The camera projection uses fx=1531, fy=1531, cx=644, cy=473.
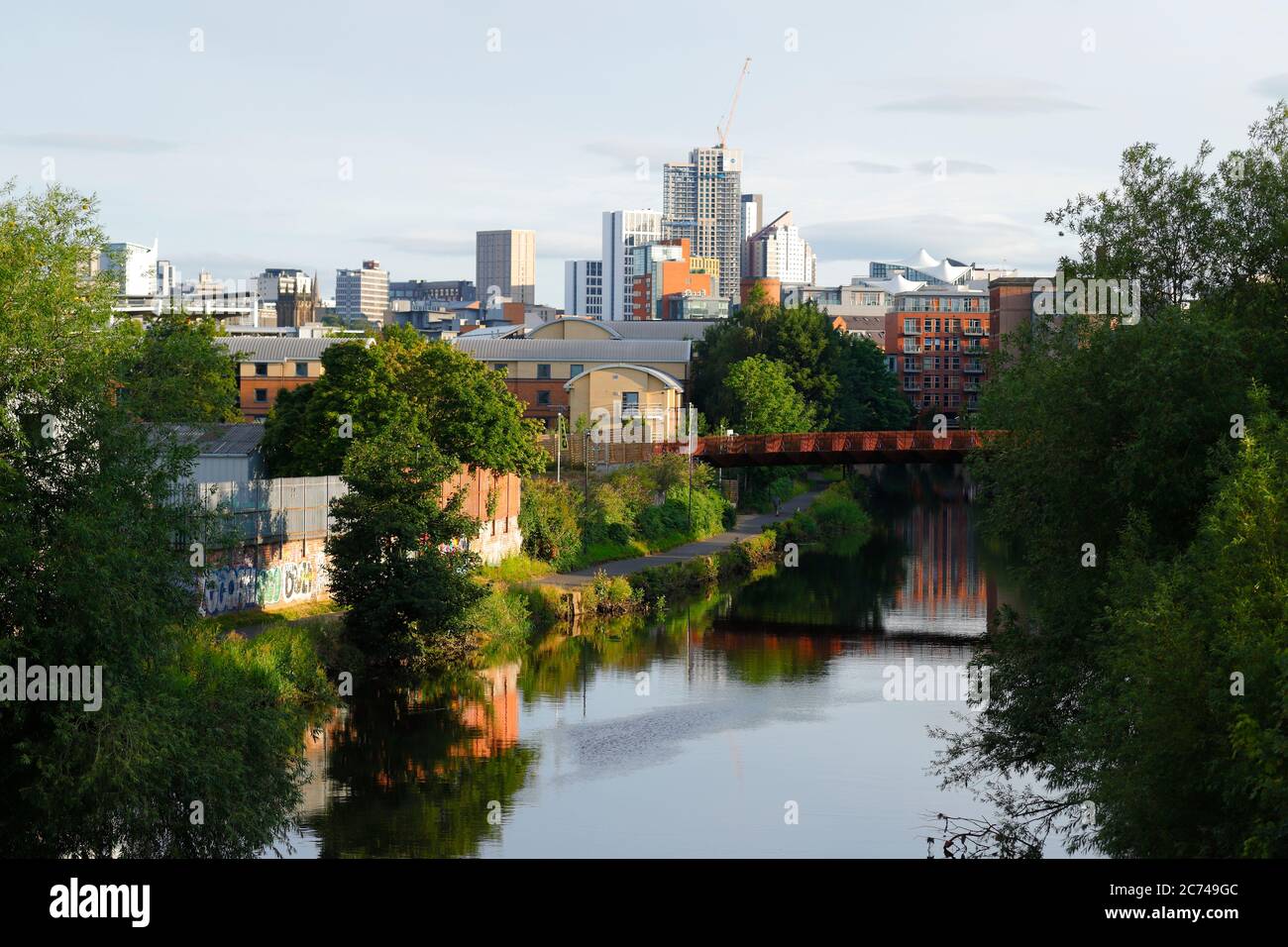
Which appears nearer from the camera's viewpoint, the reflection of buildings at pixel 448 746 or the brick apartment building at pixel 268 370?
the reflection of buildings at pixel 448 746

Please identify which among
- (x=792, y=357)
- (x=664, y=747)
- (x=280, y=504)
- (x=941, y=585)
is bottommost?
(x=664, y=747)

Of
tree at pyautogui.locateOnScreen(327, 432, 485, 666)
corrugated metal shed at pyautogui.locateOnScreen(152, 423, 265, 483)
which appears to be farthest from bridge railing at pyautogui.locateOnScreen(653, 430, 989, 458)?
tree at pyautogui.locateOnScreen(327, 432, 485, 666)

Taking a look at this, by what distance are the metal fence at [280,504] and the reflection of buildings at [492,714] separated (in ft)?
19.7

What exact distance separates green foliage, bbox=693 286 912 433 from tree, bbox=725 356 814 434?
2.89m

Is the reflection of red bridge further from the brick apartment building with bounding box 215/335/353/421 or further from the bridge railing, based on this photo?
the brick apartment building with bounding box 215/335/353/421

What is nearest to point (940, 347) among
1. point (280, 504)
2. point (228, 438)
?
point (228, 438)

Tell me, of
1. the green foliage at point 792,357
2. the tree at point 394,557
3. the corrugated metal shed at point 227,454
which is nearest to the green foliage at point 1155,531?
the tree at point 394,557

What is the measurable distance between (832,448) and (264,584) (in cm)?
3682

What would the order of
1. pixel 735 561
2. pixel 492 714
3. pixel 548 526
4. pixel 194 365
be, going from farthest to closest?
1. pixel 194 365
2. pixel 735 561
3. pixel 548 526
4. pixel 492 714

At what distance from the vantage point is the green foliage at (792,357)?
10344 cm

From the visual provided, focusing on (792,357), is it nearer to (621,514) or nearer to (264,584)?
(621,514)

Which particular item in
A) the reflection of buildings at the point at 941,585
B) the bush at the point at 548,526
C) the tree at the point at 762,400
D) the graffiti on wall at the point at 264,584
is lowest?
the reflection of buildings at the point at 941,585

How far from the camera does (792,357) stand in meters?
106

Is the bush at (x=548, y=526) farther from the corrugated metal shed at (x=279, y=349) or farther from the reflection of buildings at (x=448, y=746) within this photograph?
the corrugated metal shed at (x=279, y=349)
